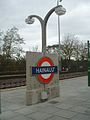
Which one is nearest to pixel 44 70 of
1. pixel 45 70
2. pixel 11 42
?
→ pixel 45 70

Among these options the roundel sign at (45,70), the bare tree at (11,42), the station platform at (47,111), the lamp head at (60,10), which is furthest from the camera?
the bare tree at (11,42)

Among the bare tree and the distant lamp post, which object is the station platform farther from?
the bare tree

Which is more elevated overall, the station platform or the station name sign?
the station name sign

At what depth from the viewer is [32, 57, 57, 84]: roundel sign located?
8.23m

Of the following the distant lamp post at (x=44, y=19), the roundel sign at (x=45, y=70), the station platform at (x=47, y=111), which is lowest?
the station platform at (x=47, y=111)

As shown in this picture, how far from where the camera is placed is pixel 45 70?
341 inches

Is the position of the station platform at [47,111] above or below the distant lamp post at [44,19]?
below

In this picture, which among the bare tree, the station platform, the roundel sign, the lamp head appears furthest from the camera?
the bare tree

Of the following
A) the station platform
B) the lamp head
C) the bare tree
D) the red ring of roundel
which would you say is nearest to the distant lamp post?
the lamp head

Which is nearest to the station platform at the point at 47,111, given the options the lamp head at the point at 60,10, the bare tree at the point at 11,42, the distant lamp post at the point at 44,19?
the distant lamp post at the point at 44,19

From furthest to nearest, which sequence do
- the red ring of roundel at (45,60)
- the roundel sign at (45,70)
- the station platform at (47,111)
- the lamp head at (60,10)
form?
1. the red ring of roundel at (45,60)
2. the roundel sign at (45,70)
3. the lamp head at (60,10)
4. the station platform at (47,111)

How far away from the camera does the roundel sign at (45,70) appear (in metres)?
8.23

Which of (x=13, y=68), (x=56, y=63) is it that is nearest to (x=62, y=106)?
(x=56, y=63)

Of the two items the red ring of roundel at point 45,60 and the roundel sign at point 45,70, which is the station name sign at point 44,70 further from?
the red ring of roundel at point 45,60
